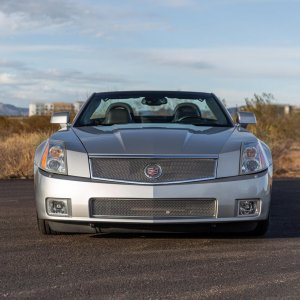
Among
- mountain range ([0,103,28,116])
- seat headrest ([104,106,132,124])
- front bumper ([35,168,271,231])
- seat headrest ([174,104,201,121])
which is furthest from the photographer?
mountain range ([0,103,28,116])

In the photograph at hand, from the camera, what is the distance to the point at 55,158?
6.46m

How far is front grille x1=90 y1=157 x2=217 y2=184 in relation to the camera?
20.4 ft

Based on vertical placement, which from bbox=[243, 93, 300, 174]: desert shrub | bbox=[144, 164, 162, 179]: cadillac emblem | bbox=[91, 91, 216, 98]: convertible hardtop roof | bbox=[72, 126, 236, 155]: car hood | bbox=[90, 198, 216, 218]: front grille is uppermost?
bbox=[91, 91, 216, 98]: convertible hardtop roof

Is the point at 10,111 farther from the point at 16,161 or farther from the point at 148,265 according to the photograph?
the point at 148,265

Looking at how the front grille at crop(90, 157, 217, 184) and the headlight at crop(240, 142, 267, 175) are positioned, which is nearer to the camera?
the front grille at crop(90, 157, 217, 184)

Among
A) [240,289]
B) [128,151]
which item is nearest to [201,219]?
[128,151]

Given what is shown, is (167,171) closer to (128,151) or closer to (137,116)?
(128,151)

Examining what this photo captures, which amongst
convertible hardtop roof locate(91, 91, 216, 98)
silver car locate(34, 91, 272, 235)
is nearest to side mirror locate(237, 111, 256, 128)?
convertible hardtop roof locate(91, 91, 216, 98)

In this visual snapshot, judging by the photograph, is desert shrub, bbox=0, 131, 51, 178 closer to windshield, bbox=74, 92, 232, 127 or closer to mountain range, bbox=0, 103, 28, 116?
windshield, bbox=74, 92, 232, 127

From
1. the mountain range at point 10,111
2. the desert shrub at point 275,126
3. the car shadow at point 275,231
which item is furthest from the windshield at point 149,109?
the mountain range at point 10,111

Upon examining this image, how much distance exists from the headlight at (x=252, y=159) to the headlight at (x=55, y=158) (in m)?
1.59

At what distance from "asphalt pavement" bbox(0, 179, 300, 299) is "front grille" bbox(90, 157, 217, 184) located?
628 millimetres

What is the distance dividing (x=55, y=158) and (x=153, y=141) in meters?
0.90

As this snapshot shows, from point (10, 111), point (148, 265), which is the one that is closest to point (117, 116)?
point (148, 265)
